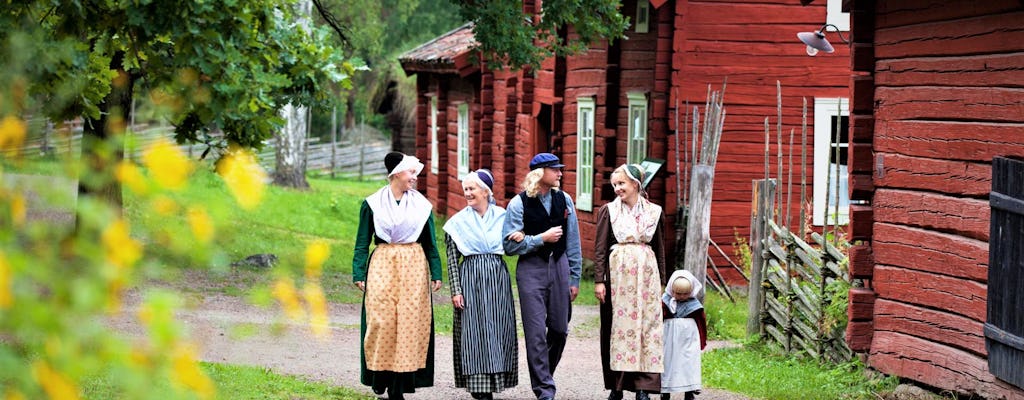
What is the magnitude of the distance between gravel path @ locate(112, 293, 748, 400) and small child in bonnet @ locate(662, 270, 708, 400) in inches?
Result: 30.5

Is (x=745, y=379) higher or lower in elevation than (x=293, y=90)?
lower

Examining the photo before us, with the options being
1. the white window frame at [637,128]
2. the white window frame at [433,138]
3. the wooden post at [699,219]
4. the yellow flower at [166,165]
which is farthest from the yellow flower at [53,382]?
the white window frame at [433,138]

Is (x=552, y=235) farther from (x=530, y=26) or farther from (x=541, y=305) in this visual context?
(x=530, y=26)

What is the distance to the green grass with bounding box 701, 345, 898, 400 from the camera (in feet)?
30.2

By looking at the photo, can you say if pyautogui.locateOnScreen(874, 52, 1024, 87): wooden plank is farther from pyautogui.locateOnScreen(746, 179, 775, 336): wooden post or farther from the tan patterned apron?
the tan patterned apron

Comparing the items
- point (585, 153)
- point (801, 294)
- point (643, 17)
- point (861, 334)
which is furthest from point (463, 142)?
point (861, 334)

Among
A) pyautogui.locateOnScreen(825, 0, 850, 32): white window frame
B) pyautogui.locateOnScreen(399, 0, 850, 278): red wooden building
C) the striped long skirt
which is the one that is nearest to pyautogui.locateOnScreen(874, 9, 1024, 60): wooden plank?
the striped long skirt

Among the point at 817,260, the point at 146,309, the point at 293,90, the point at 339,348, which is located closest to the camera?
the point at 146,309

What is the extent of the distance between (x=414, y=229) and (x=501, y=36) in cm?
746

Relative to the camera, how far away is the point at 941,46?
28.2 ft

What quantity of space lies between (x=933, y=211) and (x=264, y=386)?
4432 mm

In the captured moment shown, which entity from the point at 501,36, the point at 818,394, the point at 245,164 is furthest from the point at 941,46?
the point at 501,36

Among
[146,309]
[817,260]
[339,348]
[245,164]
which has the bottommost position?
[339,348]

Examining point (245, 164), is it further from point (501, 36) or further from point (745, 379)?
point (501, 36)
